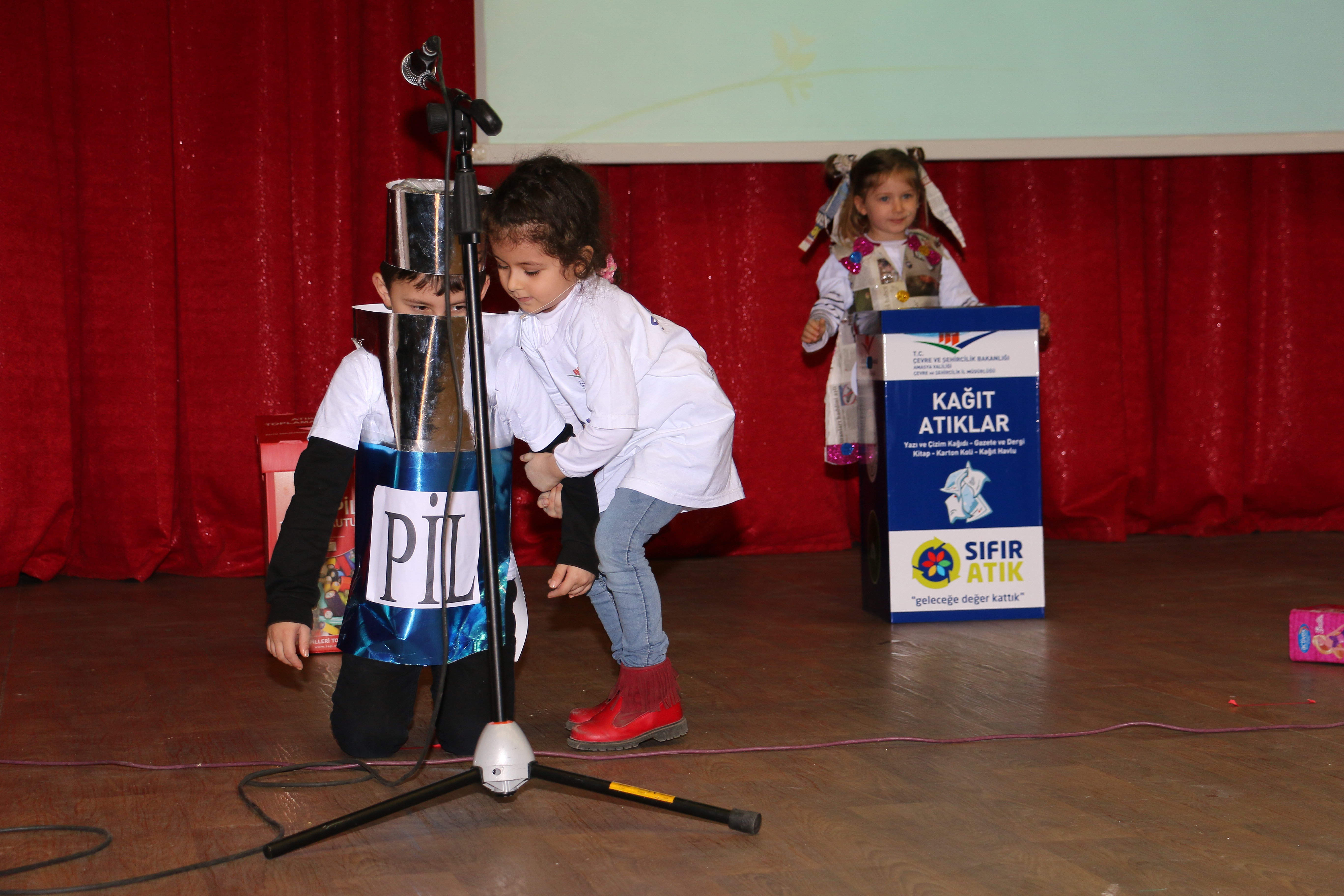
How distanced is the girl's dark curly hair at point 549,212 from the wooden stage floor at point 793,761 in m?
0.70

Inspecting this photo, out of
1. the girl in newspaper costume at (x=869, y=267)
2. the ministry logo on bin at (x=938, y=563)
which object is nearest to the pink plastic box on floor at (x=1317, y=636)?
the ministry logo on bin at (x=938, y=563)

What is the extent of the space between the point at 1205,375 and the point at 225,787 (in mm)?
3343

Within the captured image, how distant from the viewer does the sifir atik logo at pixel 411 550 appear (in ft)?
5.08

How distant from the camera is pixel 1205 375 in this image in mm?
3766

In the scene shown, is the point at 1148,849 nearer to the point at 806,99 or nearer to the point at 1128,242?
the point at 806,99

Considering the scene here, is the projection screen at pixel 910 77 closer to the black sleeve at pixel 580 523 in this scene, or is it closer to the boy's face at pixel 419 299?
the boy's face at pixel 419 299

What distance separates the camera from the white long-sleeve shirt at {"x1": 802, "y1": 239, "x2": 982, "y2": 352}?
2.79 metres

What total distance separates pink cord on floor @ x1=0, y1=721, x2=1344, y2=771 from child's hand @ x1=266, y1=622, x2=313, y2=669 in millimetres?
181

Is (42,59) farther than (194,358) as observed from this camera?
No

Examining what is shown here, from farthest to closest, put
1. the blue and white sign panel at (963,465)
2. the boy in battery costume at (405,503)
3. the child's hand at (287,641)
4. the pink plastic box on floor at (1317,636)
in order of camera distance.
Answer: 1. the blue and white sign panel at (963,465)
2. the pink plastic box on floor at (1317,636)
3. the boy in battery costume at (405,503)
4. the child's hand at (287,641)

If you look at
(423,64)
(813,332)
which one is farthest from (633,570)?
(813,332)

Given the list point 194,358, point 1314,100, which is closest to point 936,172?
point 1314,100

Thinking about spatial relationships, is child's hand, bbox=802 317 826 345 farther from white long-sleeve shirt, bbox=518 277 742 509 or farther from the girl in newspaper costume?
white long-sleeve shirt, bbox=518 277 742 509

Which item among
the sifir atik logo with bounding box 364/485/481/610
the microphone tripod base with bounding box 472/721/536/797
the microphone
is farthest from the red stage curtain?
the microphone tripod base with bounding box 472/721/536/797
